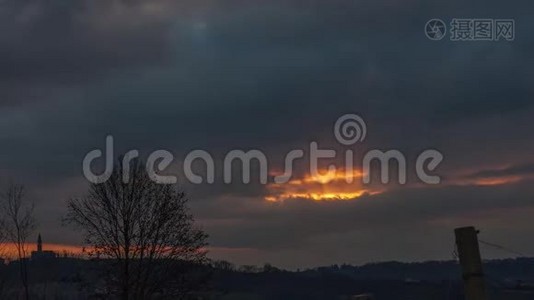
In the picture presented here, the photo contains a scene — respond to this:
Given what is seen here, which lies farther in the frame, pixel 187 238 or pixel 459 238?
pixel 187 238

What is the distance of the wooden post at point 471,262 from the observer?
6410 mm

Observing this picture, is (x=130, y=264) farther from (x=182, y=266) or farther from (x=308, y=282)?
(x=308, y=282)

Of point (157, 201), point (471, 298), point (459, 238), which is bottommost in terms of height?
point (471, 298)

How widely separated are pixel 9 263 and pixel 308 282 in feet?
250

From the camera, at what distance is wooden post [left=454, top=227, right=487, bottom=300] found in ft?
21.0

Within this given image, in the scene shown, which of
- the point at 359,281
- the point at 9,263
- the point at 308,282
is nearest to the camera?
the point at 9,263

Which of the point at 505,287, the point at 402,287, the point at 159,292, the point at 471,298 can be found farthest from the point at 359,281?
the point at 471,298

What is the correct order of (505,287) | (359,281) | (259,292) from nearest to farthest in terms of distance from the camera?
(505,287), (359,281), (259,292)

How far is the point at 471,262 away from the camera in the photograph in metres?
A: 6.44

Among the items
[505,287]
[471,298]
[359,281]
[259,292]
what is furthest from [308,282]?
[471,298]

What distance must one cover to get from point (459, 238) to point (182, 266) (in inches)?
1170

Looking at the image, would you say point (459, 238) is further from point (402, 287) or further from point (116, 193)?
point (402, 287)

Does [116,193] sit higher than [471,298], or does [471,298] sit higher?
[116,193]

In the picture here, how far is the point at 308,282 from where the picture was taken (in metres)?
117
